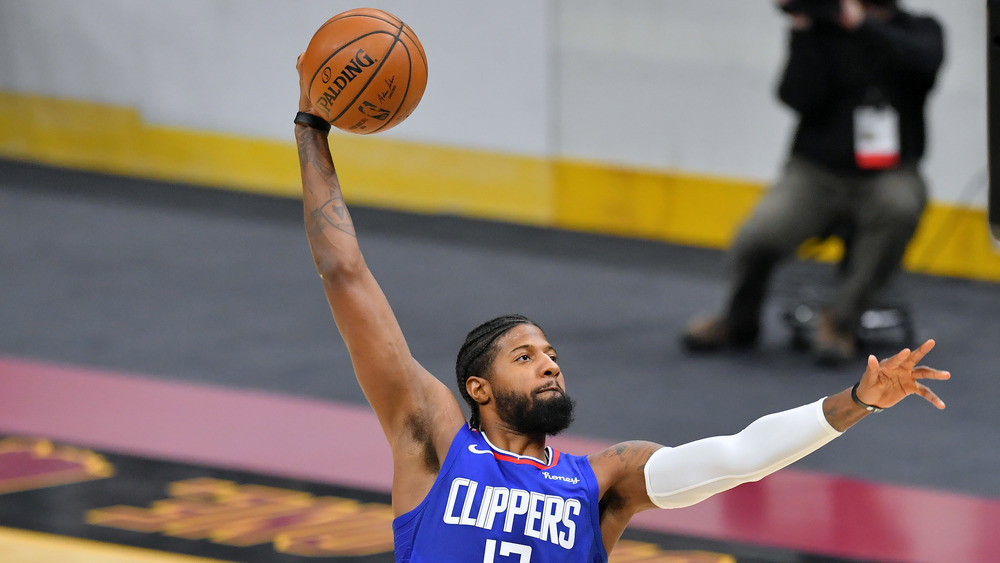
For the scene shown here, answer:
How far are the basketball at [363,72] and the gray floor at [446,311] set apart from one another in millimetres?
2667

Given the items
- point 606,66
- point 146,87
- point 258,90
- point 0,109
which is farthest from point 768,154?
point 0,109

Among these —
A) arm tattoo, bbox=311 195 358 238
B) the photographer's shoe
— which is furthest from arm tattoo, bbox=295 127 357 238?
the photographer's shoe

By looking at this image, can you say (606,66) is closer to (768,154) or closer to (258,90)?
(768,154)

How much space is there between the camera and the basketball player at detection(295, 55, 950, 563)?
10.3 ft

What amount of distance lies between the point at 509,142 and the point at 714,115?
1.17m

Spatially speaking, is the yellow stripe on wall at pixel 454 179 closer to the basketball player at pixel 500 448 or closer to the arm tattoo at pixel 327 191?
the basketball player at pixel 500 448

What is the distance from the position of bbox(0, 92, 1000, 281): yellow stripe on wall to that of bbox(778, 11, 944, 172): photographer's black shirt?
117cm

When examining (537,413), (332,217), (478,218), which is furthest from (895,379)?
(478,218)

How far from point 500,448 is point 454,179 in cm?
549

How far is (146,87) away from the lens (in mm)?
9281

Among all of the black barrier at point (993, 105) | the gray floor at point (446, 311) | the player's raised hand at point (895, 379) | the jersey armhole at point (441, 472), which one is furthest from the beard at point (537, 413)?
the gray floor at point (446, 311)

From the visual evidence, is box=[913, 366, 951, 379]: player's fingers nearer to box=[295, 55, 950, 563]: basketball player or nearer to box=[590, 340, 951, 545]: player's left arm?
box=[590, 340, 951, 545]: player's left arm

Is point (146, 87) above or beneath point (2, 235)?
above

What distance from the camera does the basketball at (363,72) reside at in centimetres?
338
